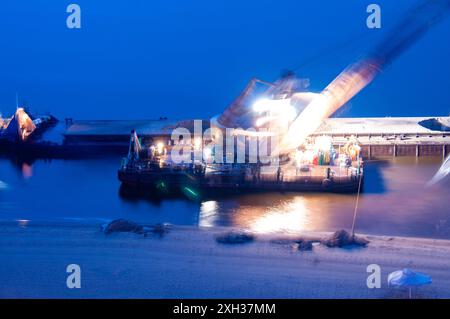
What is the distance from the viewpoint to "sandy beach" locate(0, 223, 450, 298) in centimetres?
707

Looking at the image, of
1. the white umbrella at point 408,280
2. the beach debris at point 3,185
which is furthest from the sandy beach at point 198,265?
the beach debris at point 3,185

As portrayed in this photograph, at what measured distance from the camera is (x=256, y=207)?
13.8 metres

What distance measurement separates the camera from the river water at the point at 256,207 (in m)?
12.0

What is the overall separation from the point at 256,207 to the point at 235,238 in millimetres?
4727

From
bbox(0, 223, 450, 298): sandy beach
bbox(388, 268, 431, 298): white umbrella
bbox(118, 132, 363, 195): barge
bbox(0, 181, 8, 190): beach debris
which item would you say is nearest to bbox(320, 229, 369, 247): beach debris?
bbox(0, 223, 450, 298): sandy beach

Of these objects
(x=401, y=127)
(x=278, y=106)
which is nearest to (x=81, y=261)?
(x=278, y=106)

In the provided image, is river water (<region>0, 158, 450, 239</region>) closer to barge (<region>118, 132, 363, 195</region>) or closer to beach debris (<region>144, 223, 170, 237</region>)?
barge (<region>118, 132, 363, 195</region>)

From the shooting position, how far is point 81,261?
8.20 m

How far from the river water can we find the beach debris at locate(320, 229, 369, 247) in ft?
7.46

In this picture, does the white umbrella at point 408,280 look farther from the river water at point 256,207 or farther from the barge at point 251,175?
the barge at point 251,175

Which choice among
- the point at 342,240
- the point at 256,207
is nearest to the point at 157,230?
the point at 342,240

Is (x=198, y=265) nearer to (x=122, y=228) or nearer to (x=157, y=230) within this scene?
(x=157, y=230)
